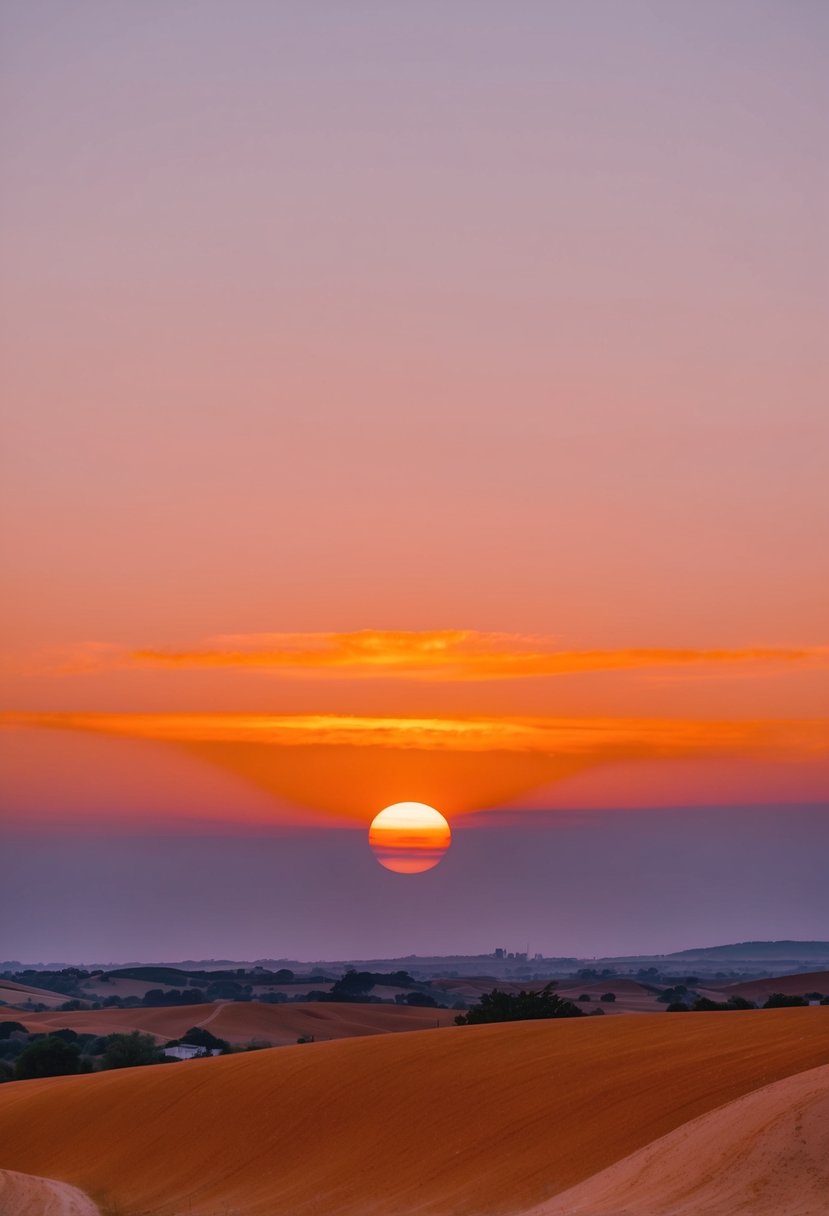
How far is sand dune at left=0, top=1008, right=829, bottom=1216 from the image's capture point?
35312 mm

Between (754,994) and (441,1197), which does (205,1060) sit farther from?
(754,994)

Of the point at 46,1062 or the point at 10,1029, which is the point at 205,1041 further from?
the point at 46,1062

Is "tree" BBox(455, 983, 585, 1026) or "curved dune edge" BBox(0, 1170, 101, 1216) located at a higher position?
"tree" BBox(455, 983, 585, 1026)

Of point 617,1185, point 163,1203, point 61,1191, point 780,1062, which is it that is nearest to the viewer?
point 617,1185

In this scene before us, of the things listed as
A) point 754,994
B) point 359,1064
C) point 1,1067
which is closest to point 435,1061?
point 359,1064

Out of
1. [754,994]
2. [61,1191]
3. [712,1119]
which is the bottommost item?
[61,1191]

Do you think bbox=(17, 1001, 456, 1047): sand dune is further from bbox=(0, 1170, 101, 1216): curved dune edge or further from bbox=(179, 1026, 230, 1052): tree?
bbox=(0, 1170, 101, 1216): curved dune edge

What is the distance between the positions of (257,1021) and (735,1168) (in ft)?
354

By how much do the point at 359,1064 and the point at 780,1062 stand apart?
54.4 ft

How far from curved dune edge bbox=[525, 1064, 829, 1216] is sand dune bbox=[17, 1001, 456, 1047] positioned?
293ft

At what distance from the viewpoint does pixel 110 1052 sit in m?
82.5

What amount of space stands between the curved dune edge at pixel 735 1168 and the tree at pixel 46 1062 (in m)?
52.9

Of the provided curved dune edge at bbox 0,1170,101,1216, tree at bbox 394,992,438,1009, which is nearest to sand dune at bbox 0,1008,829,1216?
curved dune edge at bbox 0,1170,101,1216

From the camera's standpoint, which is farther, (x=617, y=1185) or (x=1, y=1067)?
(x=1, y=1067)
